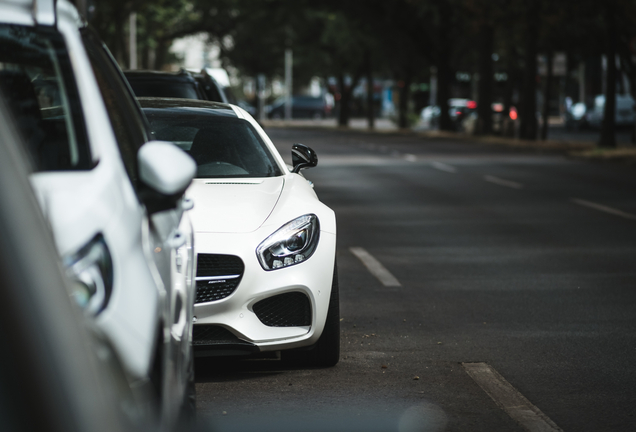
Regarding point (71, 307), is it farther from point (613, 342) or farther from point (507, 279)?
point (507, 279)

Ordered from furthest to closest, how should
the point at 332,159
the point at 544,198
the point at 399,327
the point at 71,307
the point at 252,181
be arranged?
the point at 332,159
the point at 544,198
the point at 399,327
the point at 252,181
the point at 71,307

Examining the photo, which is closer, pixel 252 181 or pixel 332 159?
pixel 252 181

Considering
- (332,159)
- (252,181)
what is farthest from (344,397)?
(332,159)

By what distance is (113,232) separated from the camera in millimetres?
2334

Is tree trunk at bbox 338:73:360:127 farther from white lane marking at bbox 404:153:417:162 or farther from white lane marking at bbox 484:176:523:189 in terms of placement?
white lane marking at bbox 484:176:523:189

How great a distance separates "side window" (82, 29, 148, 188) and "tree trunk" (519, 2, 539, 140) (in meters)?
33.7

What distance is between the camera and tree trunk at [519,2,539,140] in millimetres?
36719

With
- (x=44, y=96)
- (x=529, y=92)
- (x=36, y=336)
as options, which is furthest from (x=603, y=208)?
(x=529, y=92)

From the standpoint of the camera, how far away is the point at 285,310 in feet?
17.9

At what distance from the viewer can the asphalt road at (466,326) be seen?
16.1 ft

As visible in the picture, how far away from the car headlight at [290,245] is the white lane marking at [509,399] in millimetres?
1093

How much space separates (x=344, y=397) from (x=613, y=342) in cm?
214

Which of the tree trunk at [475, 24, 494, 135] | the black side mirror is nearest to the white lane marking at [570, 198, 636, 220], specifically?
the black side mirror

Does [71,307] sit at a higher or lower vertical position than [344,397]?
higher
